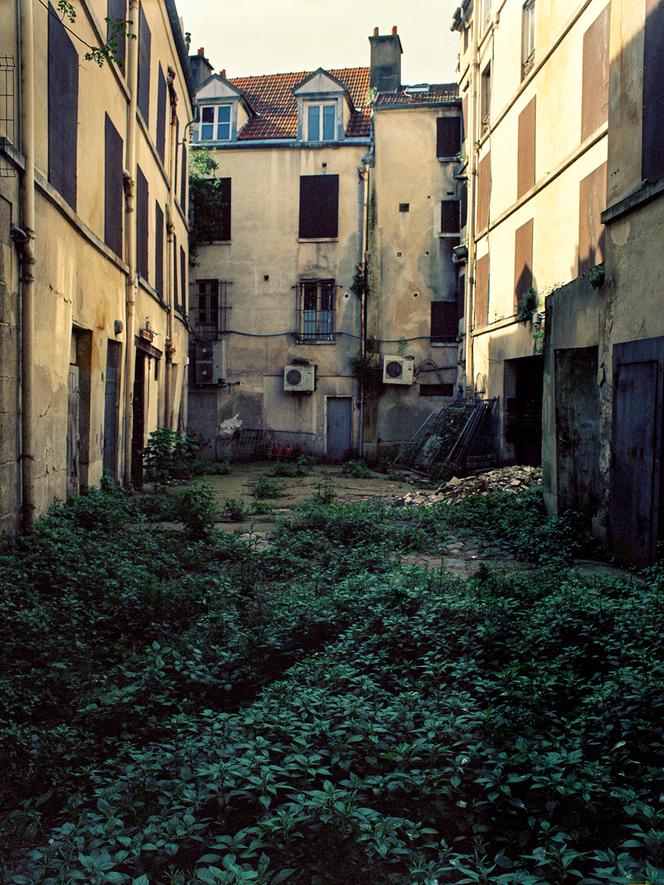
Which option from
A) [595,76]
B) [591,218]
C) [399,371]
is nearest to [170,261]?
[399,371]

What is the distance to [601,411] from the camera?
8.02 m

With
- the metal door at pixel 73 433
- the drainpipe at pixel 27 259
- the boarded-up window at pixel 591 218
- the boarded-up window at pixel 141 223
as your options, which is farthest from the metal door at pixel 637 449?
the boarded-up window at pixel 141 223

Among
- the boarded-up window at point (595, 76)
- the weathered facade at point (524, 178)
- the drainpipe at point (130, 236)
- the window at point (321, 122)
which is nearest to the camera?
the drainpipe at point (130, 236)

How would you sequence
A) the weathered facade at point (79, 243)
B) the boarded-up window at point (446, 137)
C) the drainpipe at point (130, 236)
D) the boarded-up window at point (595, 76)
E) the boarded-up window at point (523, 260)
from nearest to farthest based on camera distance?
the weathered facade at point (79, 243), the drainpipe at point (130, 236), the boarded-up window at point (595, 76), the boarded-up window at point (523, 260), the boarded-up window at point (446, 137)

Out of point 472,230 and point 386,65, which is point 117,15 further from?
point 386,65

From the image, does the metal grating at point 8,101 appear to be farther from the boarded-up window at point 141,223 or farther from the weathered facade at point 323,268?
the weathered facade at point 323,268

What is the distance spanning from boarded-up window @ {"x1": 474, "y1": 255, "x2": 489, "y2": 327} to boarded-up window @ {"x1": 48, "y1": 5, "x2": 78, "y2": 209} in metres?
11.3

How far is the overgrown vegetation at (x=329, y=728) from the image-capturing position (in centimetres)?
266

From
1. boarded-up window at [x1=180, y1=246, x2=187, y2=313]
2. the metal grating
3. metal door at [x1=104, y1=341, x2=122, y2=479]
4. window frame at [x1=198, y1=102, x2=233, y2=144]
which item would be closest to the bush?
metal door at [x1=104, y1=341, x2=122, y2=479]

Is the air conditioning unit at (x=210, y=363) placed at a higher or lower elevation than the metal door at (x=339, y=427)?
higher

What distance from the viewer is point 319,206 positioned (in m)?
22.1

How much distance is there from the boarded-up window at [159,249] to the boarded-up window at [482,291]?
294 inches

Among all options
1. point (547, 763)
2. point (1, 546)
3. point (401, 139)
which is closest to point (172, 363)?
point (401, 139)

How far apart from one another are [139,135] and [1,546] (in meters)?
8.83
